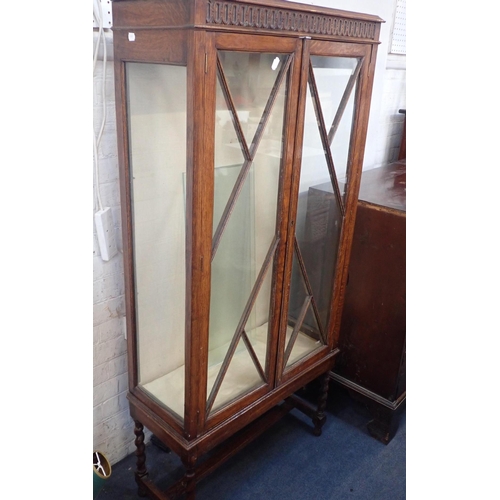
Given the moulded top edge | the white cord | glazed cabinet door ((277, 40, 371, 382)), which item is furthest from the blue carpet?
the moulded top edge

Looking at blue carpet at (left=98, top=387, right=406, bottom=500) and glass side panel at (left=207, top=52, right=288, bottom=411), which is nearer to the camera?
glass side panel at (left=207, top=52, right=288, bottom=411)

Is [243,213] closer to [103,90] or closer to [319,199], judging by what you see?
[319,199]

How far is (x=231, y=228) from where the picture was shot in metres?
1.07

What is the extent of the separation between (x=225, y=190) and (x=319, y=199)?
38 cm

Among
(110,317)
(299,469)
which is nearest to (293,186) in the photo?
(110,317)

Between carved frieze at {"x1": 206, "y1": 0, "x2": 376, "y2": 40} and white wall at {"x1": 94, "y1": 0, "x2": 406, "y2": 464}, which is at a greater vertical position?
carved frieze at {"x1": 206, "y1": 0, "x2": 376, "y2": 40}

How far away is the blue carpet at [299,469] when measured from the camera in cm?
142

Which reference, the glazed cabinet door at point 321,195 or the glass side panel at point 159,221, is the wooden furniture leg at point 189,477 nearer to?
the glass side panel at point 159,221

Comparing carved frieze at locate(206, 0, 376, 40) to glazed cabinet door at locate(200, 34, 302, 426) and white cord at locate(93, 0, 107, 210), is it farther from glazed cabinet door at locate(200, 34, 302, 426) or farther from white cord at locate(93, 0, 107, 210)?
white cord at locate(93, 0, 107, 210)

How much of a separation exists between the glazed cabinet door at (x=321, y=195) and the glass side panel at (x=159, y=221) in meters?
0.29

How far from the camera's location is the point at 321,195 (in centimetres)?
129

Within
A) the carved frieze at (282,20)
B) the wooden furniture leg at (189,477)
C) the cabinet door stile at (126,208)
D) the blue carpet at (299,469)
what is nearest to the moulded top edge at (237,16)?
the carved frieze at (282,20)

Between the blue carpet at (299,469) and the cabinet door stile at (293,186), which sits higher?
the cabinet door stile at (293,186)

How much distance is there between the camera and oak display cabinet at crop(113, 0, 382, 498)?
894 millimetres
